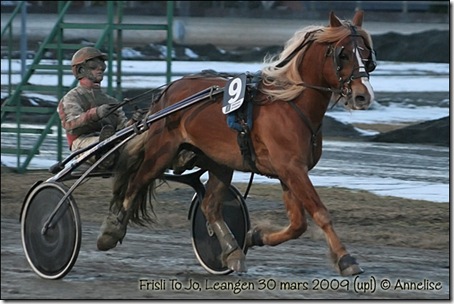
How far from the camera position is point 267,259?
28.0 feet

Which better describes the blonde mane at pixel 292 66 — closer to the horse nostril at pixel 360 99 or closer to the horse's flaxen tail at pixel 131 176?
the horse nostril at pixel 360 99

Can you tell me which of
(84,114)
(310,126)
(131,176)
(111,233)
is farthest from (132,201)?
(310,126)

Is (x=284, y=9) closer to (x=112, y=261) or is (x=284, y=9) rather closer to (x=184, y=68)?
(x=184, y=68)

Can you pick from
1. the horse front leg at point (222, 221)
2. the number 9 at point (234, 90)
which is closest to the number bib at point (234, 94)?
the number 9 at point (234, 90)

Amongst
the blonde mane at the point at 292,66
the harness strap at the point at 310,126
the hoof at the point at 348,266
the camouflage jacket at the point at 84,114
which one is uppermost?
the blonde mane at the point at 292,66

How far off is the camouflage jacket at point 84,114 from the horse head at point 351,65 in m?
1.71

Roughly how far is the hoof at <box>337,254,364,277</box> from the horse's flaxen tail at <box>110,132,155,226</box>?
1.82 metres

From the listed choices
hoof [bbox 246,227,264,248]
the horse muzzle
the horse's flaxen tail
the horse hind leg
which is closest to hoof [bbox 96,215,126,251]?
the horse hind leg

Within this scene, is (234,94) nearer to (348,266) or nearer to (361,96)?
(361,96)

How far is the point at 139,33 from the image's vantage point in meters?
31.9

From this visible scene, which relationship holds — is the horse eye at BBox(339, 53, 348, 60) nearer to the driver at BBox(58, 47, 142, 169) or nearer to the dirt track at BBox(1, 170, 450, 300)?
the dirt track at BBox(1, 170, 450, 300)

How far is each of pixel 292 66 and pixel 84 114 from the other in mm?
1495

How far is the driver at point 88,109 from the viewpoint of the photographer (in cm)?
818

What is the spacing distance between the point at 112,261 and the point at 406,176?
17.3ft
